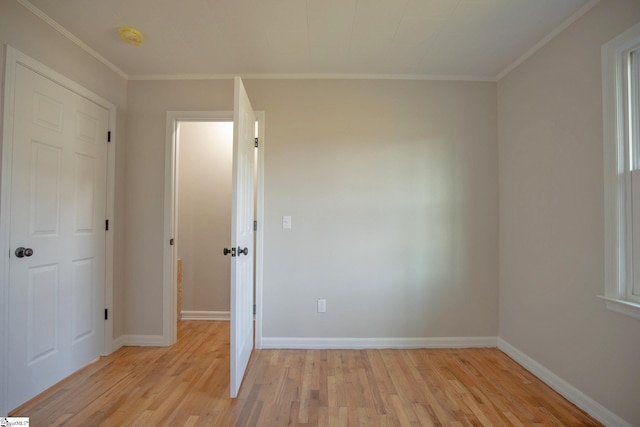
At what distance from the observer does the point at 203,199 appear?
3.49m

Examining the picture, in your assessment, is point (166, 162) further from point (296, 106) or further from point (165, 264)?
point (296, 106)

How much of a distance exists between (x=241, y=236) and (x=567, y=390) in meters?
2.43

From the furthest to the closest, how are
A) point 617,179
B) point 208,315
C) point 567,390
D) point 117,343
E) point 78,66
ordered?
point 208,315, point 117,343, point 78,66, point 567,390, point 617,179

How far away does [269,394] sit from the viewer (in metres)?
1.92

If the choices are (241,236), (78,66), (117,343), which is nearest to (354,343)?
(241,236)

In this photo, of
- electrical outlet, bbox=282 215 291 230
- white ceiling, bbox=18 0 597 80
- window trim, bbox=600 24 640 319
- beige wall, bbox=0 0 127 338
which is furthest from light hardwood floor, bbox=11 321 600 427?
white ceiling, bbox=18 0 597 80

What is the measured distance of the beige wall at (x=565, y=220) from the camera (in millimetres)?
1661

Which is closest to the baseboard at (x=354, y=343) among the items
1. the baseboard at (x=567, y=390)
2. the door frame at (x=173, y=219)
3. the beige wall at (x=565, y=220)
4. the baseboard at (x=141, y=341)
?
the door frame at (x=173, y=219)

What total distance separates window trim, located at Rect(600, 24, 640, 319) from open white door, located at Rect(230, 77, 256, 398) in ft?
7.37

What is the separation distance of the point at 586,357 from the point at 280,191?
2.47m

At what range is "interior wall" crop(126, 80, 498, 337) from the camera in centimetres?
264

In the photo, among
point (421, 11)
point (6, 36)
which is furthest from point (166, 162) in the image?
point (421, 11)

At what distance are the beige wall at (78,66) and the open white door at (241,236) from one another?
1.23 metres

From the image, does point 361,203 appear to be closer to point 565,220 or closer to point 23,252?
point 565,220
